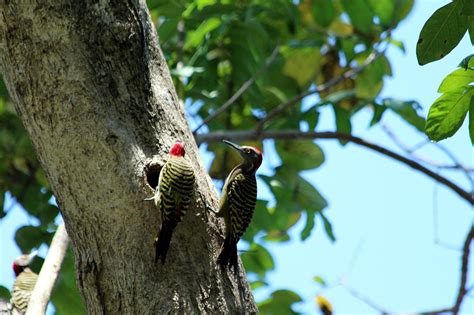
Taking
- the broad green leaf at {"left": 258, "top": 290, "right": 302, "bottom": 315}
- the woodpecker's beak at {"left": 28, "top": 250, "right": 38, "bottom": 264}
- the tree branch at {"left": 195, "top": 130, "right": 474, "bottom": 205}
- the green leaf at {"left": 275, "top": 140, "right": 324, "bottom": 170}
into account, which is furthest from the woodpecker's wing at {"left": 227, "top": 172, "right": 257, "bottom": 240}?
the green leaf at {"left": 275, "top": 140, "right": 324, "bottom": 170}

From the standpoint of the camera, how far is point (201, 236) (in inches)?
141

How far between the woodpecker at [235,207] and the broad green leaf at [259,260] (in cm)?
209

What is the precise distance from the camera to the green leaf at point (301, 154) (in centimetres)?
623

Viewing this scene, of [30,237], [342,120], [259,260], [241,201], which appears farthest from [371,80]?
[241,201]

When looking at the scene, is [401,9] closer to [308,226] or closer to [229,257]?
[308,226]

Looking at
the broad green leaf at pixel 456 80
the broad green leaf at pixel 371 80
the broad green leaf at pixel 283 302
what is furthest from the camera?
the broad green leaf at pixel 371 80

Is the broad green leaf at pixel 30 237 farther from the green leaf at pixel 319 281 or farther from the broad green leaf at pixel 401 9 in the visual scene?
the broad green leaf at pixel 401 9

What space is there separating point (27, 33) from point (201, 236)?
3.76 ft

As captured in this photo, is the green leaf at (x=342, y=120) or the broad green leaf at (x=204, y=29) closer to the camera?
→ the broad green leaf at (x=204, y=29)

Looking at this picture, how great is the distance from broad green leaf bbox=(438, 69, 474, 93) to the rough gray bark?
4.00ft

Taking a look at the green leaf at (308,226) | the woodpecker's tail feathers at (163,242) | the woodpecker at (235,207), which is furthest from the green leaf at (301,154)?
the woodpecker's tail feathers at (163,242)

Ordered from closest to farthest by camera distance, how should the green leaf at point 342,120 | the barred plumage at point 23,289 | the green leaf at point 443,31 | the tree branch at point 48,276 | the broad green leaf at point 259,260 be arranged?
the green leaf at point 443,31 → the tree branch at point 48,276 → the barred plumage at point 23,289 → the green leaf at point 342,120 → the broad green leaf at point 259,260

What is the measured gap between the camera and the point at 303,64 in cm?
721

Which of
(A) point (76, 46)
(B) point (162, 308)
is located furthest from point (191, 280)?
(A) point (76, 46)
